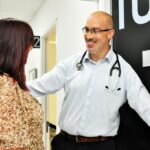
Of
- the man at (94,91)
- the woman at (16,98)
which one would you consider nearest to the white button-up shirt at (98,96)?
the man at (94,91)

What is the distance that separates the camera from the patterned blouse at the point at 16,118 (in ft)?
4.60

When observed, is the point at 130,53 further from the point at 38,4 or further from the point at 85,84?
the point at 38,4

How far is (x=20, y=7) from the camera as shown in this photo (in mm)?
5242

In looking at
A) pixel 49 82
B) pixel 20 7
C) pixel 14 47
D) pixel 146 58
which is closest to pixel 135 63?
pixel 146 58

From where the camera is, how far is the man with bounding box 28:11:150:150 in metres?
1.94

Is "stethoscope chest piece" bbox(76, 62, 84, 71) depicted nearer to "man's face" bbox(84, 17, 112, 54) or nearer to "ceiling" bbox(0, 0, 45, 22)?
"man's face" bbox(84, 17, 112, 54)

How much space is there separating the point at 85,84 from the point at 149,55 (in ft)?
1.38

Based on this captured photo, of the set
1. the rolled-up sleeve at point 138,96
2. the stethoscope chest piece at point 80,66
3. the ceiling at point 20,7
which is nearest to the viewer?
the rolled-up sleeve at point 138,96

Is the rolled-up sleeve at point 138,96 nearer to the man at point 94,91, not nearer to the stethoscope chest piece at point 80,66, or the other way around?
the man at point 94,91

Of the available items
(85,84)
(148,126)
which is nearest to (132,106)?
(148,126)

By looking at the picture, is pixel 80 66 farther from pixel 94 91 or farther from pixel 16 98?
pixel 16 98

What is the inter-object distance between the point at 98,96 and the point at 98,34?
0.38 metres

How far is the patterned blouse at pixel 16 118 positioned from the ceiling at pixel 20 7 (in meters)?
3.65

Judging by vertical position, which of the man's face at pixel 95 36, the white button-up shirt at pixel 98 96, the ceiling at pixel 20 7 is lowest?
the white button-up shirt at pixel 98 96
